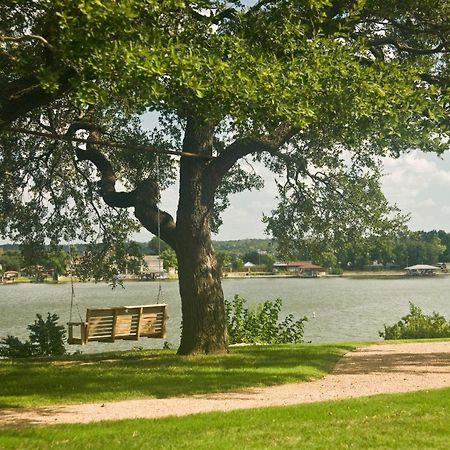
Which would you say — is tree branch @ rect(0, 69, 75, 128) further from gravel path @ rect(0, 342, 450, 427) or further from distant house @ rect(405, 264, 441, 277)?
distant house @ rect(405, 264, 441, 277)

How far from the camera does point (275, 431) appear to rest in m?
7.38

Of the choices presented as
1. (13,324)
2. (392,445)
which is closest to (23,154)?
(392,445)

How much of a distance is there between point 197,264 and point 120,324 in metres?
1.97

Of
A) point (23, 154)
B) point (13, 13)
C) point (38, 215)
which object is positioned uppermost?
point (13, 13)

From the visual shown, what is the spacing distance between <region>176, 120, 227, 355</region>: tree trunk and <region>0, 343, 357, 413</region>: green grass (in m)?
0.57

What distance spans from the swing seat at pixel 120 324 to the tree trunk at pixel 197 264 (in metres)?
0.63

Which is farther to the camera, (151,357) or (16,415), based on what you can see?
(151,357)

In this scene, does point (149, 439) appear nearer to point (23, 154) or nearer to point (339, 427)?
point (339, 427)

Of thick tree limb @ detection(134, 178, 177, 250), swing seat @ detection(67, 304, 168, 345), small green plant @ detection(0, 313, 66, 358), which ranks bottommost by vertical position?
small green plant @ detection(0, 313, 66, 358)

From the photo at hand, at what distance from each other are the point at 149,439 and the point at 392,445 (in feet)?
Result: 7.95

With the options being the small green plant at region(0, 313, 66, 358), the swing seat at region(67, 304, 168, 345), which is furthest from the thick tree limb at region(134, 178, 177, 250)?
the small green plant at region(0, 313, 66, 358)

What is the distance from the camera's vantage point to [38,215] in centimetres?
1827

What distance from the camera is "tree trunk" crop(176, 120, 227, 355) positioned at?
14.1 meters

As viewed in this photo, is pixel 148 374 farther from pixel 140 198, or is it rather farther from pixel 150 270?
pixel 150 270
